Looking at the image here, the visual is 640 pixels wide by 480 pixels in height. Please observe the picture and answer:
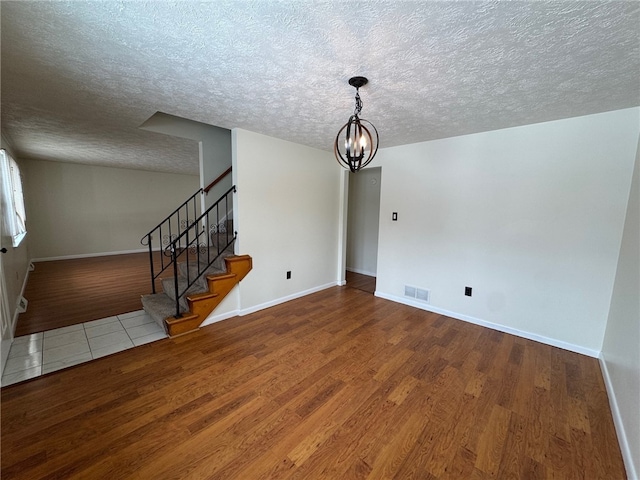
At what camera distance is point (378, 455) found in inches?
58.9

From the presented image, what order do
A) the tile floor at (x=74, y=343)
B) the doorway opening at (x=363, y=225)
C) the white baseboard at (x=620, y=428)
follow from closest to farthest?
the white baseboard at (x=620, y=428) < the tile floor at (x=74, y=343) < the doorway opening at (x=363, y=225)

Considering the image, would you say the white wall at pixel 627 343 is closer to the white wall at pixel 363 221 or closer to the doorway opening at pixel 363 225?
the doorway opening at pixel 363 225

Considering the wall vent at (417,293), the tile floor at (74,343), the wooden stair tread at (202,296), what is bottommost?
the tile floor at (74,343)

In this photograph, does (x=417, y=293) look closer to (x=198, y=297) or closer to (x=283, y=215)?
(x=283, y=215)

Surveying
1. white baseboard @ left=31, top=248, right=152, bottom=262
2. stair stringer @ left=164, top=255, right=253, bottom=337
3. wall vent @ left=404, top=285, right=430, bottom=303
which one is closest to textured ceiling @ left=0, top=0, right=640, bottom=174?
stair stringer @ left=164, top=255, right=253, bottom=337

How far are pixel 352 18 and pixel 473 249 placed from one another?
115 inches

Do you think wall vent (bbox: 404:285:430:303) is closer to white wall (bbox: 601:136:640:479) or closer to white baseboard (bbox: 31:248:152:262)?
white wall (bbox: 601:136:640:479)

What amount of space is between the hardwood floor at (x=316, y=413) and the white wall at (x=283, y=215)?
1.10 m

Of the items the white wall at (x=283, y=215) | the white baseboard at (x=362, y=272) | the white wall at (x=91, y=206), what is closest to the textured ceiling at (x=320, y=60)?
the white wall at (x=283, y=215)

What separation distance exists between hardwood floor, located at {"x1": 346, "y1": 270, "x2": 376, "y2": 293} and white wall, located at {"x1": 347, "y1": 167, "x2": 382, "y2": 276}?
225 millimetres

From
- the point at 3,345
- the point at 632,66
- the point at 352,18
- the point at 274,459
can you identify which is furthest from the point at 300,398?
the point at 632,66

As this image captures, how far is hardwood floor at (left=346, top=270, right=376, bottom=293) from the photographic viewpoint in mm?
4656

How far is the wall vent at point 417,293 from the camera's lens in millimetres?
3664

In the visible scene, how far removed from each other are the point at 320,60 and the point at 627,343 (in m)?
2.94
